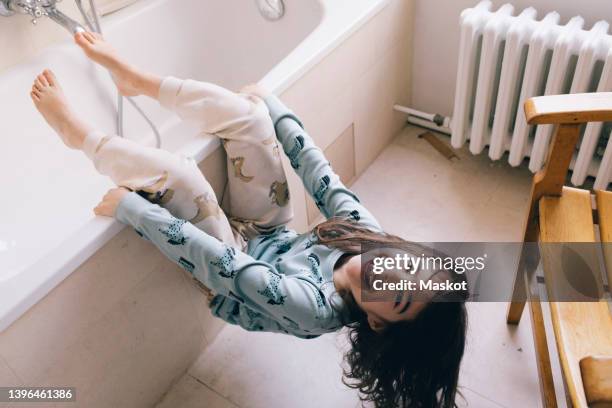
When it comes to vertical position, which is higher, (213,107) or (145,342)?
(213,107)

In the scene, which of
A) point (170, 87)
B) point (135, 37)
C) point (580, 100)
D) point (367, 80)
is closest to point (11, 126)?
point (135, 37)

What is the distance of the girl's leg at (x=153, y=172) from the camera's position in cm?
91

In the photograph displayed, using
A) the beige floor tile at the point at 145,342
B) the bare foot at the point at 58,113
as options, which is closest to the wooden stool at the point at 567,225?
the beige floor tile at the point at 145,342

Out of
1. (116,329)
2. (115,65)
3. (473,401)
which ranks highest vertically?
(115,65)

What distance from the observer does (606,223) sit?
94 centimetres

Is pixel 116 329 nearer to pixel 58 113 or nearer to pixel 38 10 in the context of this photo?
pixel 58 113

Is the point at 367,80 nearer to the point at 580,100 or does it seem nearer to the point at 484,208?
the point at 484,208

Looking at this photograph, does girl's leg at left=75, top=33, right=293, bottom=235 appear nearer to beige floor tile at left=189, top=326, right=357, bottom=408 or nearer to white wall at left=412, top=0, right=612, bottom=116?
beige floor tile at left=189, top=326, right=357, bottom=408

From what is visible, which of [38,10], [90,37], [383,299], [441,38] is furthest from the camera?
[441,38]

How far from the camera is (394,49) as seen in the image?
5.10 feet

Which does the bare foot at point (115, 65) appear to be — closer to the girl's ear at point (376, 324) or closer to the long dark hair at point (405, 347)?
the long dark hair at point (405, 347)

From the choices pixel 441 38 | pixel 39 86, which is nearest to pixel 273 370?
pixel 39 86

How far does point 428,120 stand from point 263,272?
1.06 m

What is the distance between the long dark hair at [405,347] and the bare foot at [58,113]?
0.47 meters
